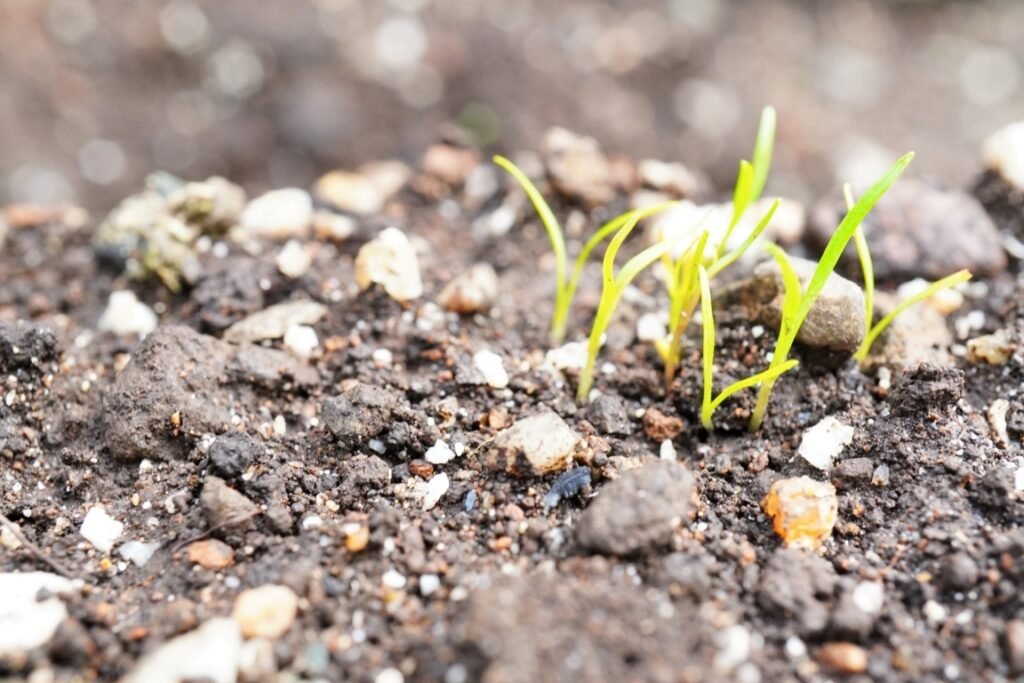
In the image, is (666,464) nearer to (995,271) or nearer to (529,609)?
(529,609)

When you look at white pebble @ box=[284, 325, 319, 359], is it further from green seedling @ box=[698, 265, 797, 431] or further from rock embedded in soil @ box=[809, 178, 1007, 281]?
rock embedded in soil @ box=[809, 178, 1007, 281]

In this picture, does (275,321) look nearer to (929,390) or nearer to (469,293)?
(469,293)

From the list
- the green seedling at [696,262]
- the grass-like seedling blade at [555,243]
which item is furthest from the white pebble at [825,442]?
the grass-like seedling blade at [555,243]

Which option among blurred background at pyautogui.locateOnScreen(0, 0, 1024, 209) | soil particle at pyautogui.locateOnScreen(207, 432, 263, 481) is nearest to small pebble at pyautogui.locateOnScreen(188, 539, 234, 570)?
soil particle at pyautogui.locateOnScreen(207, 432, 263, 481)

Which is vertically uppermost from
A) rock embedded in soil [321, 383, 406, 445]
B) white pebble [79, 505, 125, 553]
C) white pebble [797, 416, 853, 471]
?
white pebble [797, 416, 853, 471]

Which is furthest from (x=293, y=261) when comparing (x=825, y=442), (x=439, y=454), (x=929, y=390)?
(x=929, y=390)
